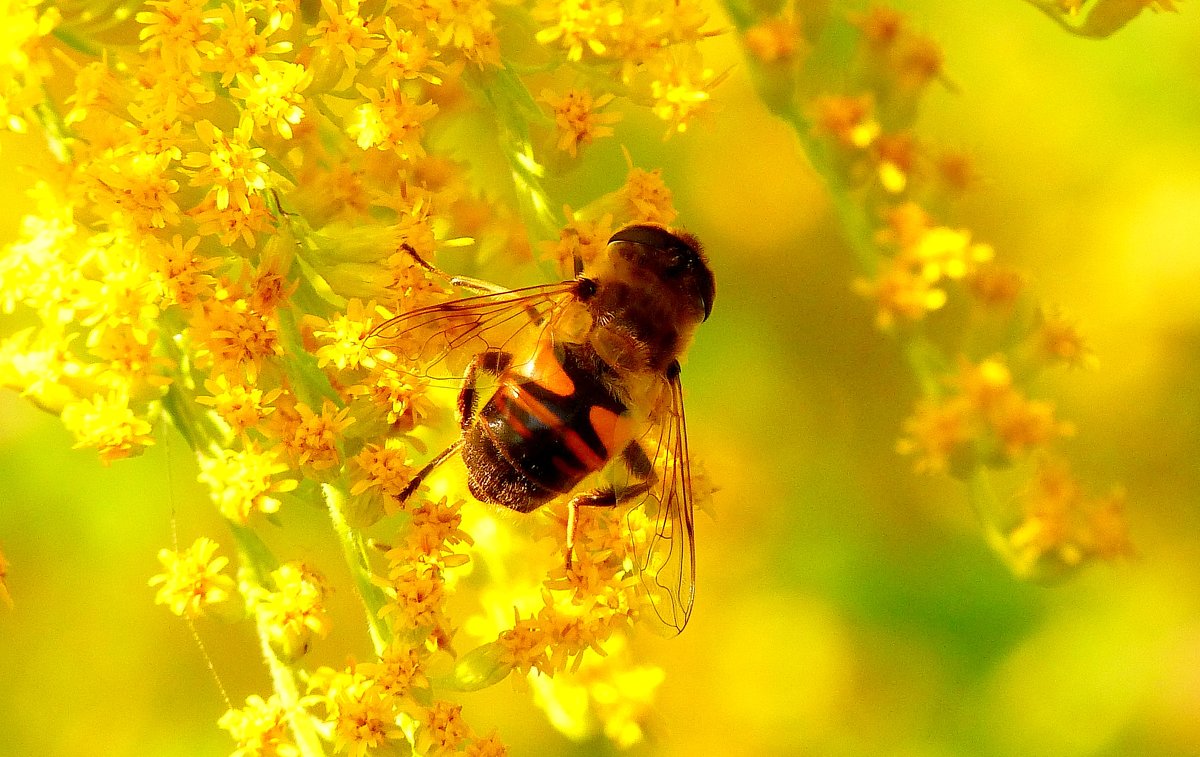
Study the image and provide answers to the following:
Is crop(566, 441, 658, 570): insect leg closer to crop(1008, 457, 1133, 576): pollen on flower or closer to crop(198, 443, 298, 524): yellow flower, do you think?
crop(198, 443, 298, 524): yellow flower

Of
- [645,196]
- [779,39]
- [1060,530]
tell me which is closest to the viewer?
[645,196]

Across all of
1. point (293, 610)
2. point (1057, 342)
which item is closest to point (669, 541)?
point (293, 610)

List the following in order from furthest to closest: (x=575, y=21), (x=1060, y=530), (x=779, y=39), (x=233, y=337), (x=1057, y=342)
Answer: (x=1057, y=342)
(x=1060, y=530)
(x=779, y=39)
(x=575, y=21)
(x=233, y=337)

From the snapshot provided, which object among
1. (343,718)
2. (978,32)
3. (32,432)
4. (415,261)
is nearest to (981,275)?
(978,32)

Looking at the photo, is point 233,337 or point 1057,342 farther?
point 1057,342

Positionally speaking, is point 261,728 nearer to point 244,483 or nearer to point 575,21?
point 244,483

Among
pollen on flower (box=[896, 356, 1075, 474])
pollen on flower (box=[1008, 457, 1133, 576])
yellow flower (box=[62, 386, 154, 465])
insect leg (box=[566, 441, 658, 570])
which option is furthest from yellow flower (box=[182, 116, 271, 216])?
pollen on flower (box=[1008, 457, 1133, 576])
